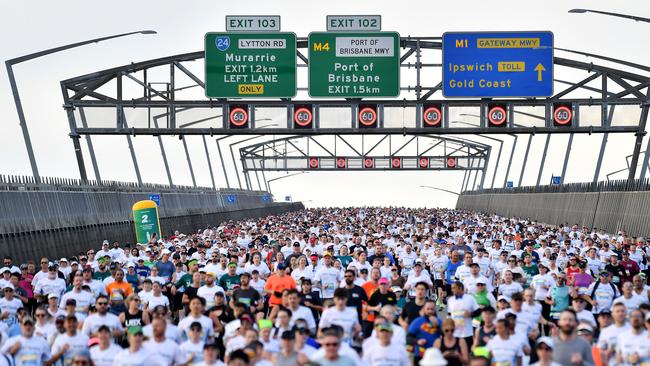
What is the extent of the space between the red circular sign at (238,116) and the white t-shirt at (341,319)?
20.7 meters

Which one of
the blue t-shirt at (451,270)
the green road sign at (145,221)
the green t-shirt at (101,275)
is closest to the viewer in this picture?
the blue t-shirt at (451,270)

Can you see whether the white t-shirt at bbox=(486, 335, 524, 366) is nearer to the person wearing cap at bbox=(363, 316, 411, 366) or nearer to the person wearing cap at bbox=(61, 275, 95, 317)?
the person wearing cap at bbox=(363, 316, 411, 366)

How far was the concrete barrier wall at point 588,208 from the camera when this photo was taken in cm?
3647

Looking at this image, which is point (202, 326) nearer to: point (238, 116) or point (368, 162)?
point (238, 116)

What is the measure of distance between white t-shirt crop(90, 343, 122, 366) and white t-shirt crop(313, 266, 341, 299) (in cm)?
692

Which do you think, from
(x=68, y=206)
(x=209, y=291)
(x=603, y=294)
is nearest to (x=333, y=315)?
(x=209, y=291)

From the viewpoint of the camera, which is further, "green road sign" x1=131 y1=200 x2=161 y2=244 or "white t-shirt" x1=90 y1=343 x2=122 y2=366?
"green road sign" x1=131 y1=200 x2=161 y2=244

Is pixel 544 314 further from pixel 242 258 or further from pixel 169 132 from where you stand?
pixel 169 132

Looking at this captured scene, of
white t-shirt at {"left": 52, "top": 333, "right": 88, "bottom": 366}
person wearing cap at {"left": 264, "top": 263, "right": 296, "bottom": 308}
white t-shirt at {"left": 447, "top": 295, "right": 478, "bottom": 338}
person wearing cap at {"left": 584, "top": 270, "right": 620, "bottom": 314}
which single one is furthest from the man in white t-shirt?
person wearing cap at {"left": 584, "top": 270, "right": 620, "bottom": 314}

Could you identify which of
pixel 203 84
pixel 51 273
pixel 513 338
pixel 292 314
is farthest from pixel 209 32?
pixel 513 338

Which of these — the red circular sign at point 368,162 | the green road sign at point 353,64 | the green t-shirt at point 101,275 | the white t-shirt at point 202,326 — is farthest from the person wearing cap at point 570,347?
the red circular sign at point 368,162

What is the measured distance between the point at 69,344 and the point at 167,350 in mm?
1794

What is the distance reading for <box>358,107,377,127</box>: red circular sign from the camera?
108 feet

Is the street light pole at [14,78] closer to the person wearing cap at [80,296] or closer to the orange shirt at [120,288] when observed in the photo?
the orange shirt at [120,288]
